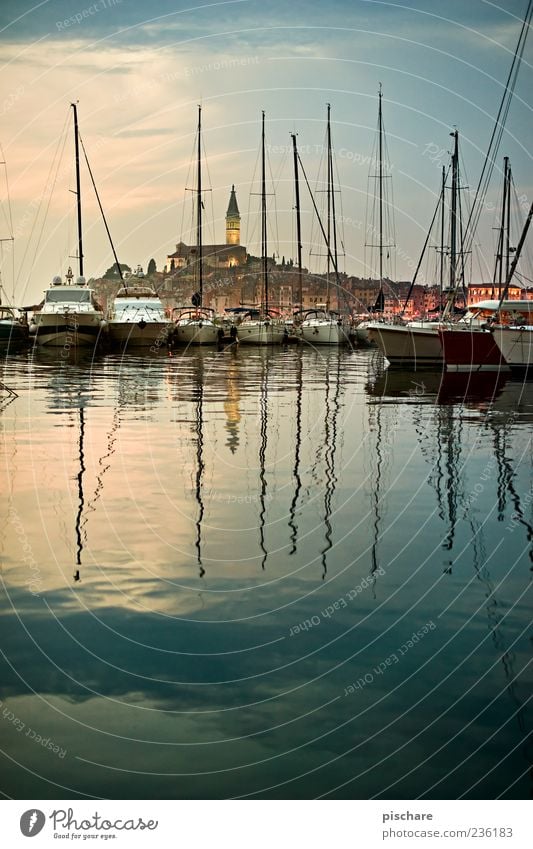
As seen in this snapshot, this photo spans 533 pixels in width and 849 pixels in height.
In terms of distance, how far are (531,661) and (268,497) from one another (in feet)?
21.1

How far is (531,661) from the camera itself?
770cm

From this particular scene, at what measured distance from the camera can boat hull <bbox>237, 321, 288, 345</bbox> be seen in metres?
73.6

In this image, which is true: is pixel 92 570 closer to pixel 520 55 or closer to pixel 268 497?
pixel 268 497

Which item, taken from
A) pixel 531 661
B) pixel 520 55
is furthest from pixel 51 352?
pixel 531 661

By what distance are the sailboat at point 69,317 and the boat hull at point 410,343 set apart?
71.1ft

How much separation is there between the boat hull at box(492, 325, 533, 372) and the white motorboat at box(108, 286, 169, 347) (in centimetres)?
3156

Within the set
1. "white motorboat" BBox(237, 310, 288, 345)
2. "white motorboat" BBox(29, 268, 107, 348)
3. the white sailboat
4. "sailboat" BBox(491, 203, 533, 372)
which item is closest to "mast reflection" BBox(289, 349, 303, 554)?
"sailboat" BBox(491, 203, 533, 372)

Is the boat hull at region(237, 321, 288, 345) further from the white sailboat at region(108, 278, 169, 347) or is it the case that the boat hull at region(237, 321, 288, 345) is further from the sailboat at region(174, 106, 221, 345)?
the white sailboat at region(108, 278, 169, 347)

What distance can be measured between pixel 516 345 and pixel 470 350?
169cm

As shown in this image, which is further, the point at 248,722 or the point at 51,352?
the point at 51,352

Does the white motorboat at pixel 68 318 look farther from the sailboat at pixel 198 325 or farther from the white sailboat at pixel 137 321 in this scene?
the sailboat at pixel 198 325

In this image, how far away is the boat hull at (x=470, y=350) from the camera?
3956 cm

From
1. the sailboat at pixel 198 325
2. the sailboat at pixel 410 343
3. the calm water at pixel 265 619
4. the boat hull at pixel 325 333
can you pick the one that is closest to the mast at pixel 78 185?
the sailboat at pixel 198 325

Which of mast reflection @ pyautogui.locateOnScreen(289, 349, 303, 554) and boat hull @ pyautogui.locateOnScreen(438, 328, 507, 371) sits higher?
boat hull @ pyautogui.locateOnScreen(438, 328, 507, 371)
